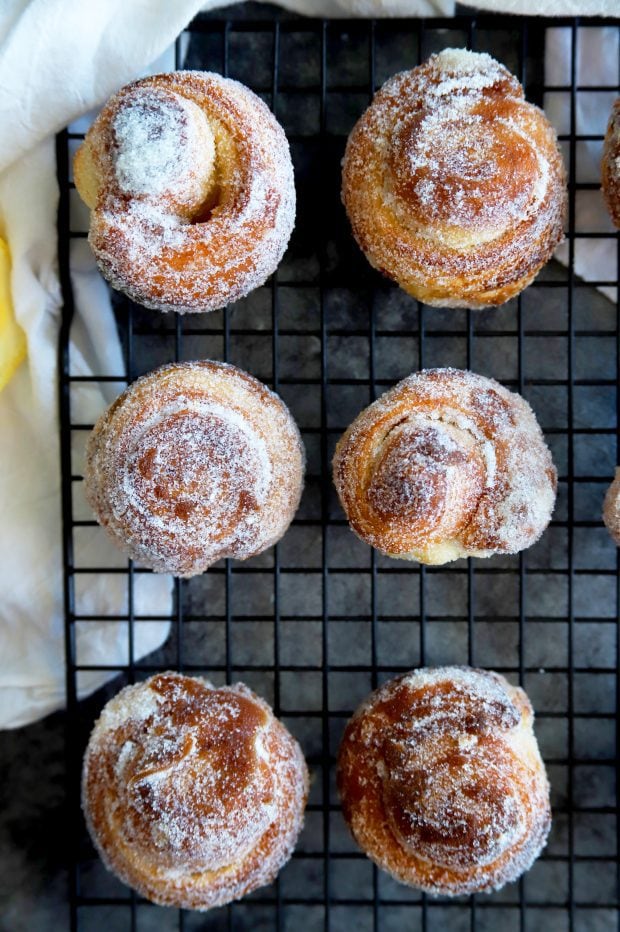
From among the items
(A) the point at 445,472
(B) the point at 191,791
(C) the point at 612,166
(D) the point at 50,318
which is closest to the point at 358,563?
(A) the point at 445,472

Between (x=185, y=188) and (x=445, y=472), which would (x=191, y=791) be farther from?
(x=185, y=188)

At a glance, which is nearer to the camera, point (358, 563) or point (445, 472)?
point (445, 472)

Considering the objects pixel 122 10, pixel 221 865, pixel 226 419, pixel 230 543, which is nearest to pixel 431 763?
pixel 221 865

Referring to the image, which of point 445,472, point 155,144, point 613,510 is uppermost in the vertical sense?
point 155,144

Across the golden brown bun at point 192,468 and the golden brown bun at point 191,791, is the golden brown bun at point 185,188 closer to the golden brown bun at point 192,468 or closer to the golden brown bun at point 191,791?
the golden brown bun at point 192,468

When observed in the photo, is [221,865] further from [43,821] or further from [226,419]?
[226,419]
